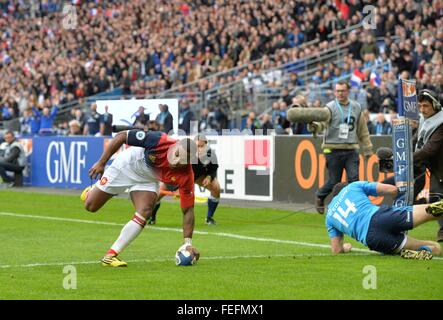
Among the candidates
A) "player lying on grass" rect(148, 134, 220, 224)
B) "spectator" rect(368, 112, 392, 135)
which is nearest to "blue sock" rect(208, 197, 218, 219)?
"player lying on grass" rect(148, 134, 220, 224)

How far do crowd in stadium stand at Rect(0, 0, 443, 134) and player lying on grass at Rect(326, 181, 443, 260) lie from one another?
11029mm

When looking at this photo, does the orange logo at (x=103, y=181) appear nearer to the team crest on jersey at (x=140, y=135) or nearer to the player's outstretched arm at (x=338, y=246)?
the team crest on jersey at (x=140, y=135)

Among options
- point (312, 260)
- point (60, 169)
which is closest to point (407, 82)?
point (312, 260)

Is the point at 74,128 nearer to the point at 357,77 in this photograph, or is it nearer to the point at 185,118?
the point at 185,118

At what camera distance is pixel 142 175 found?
12.3m

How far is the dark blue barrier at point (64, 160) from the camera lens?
2791 cm

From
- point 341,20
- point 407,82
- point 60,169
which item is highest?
point 341,20

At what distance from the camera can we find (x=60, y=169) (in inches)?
1141

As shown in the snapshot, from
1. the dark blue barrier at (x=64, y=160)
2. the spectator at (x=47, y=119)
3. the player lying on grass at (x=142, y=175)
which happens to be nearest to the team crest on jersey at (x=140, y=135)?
the player lying on grass at (x=142, y=175)

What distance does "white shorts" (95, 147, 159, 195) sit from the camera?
40.2 ft

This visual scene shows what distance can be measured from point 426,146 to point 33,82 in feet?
95.2

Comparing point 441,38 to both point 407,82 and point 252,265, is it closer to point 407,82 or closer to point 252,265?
point 407,82

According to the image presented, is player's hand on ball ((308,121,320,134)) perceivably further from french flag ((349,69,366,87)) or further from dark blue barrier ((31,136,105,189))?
dark blue barrier ((31,136,105,189))

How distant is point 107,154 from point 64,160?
57.9 feet
